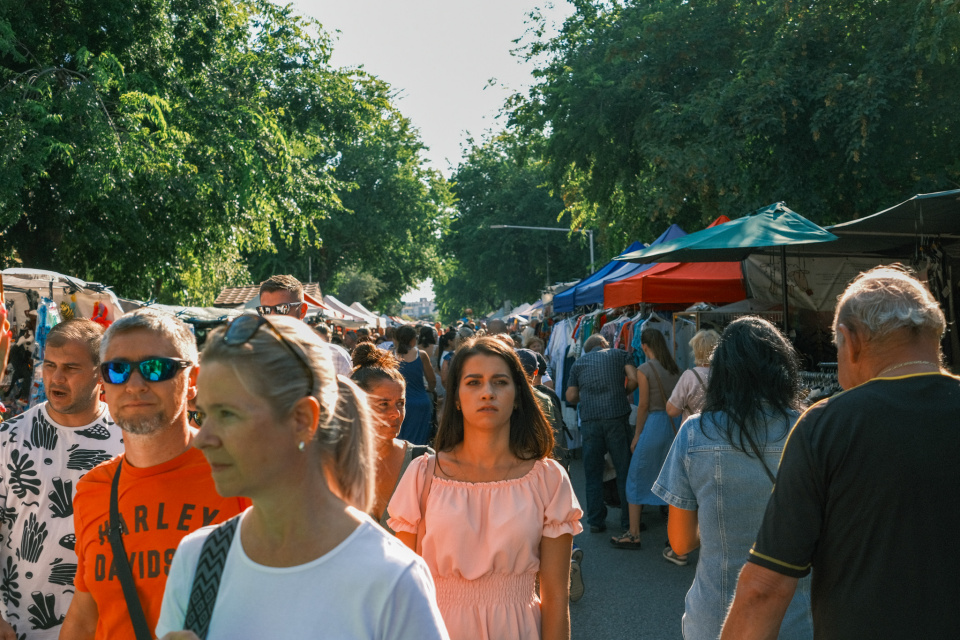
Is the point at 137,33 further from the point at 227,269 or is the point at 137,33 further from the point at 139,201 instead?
the point at 227,269

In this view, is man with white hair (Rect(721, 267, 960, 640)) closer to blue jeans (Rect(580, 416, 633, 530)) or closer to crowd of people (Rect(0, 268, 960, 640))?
crowd of people (Rect(0, 268, 960, 640))

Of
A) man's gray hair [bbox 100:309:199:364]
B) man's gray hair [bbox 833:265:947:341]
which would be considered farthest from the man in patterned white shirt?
man's gray hair [bbox 833:265:947:341]

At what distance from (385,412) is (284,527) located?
2.74 meters

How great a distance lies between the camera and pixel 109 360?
2715mm

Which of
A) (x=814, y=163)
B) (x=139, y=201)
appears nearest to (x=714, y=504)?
(x=814, y=163)

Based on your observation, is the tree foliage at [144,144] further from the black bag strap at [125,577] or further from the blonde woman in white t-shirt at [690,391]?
the black bag strap at [125,577]

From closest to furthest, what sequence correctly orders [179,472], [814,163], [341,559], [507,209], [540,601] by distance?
[341,559] < [179,472] < [540,601] < [814,163] < [507,209]

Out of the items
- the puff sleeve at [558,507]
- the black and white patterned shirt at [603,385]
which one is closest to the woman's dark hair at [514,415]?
the puff sleeve at [558,507]

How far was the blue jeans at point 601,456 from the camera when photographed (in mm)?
8797

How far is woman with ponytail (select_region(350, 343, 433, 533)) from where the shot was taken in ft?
12.8

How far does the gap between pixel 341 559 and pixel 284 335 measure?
44cm

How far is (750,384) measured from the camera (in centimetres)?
344

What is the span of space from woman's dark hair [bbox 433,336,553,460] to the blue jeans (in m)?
5.38

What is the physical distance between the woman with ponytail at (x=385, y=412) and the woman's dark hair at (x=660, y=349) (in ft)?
14.6
